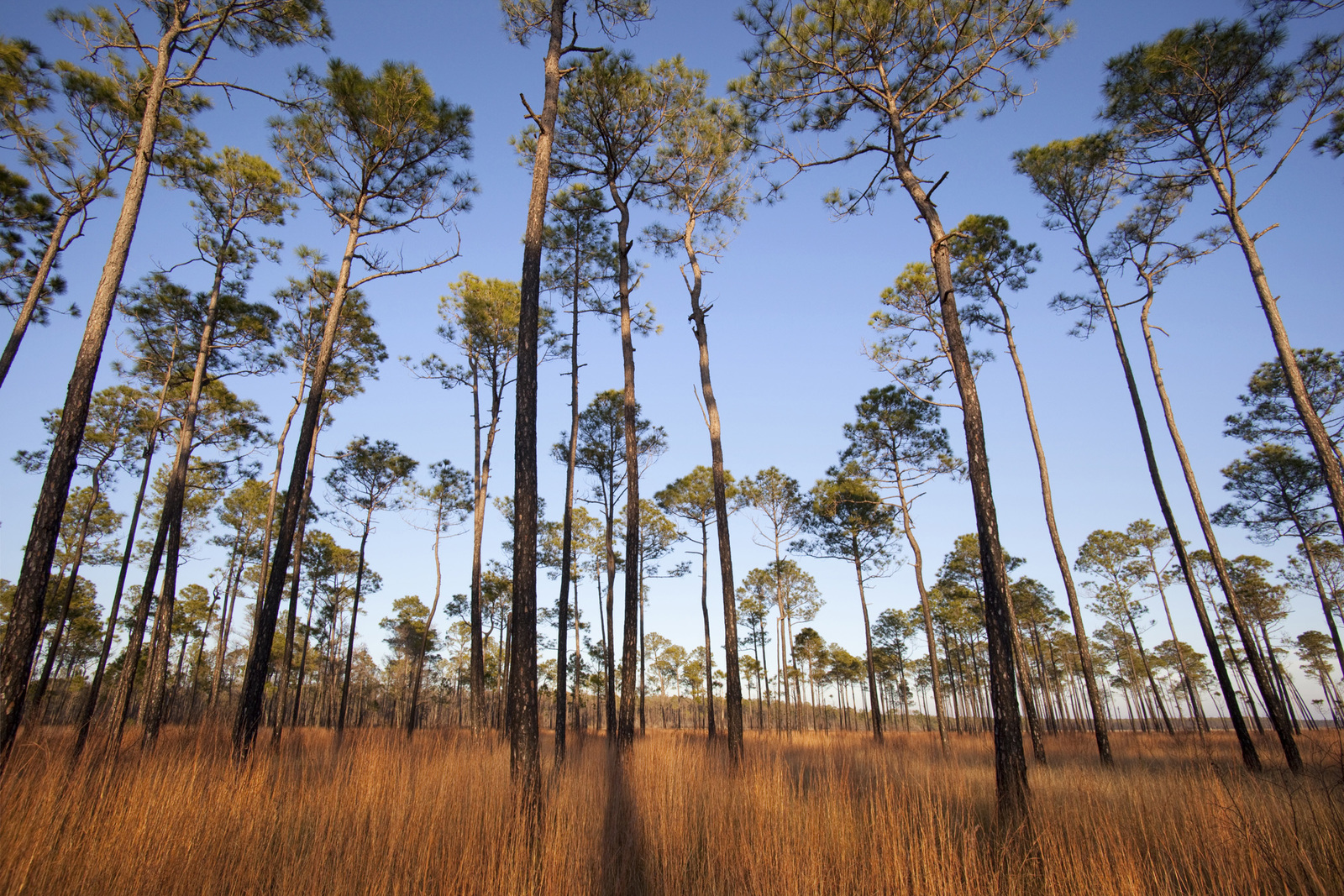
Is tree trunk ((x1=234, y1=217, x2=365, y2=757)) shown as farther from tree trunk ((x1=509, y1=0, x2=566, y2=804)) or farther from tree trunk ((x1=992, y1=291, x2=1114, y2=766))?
tree trunk ((x1=992, y1=291, x2=1114, y2=766))

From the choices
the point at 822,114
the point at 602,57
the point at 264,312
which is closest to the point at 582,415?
the point at 264,312

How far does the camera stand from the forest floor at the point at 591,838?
2869mm

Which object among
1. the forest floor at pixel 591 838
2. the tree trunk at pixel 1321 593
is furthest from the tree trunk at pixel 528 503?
the tree trunk at pixel 1321 593

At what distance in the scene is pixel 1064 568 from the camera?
11.4 meters

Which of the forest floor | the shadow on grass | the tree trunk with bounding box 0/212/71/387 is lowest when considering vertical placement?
the shadow on grass

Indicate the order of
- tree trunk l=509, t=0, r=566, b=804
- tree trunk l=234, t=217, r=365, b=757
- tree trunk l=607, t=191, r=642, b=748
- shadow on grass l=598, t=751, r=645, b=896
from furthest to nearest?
tree trunk l=607, t=191, r=642, b=748, tree trunk l=234, t=217, r=365, b=757, tree trunk l=509, t=0, r=566, b=804, shadow on grass l=598, t=751, r=645, b=896


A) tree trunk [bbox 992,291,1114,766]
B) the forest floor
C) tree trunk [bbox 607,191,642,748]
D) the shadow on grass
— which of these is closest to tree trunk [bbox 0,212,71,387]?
the forest floor

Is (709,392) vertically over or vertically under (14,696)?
over

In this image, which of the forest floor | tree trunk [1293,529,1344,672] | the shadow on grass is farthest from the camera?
tree trunk [1293,529,1344,672]

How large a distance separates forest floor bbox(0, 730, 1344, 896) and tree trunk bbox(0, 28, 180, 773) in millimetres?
741

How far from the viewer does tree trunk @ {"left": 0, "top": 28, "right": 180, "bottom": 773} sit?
4766 millimetres

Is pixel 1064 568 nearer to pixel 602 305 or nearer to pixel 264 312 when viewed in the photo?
pixel 602 305

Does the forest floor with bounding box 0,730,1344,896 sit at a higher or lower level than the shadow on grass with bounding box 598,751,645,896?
higher

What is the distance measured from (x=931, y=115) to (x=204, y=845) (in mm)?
11356
